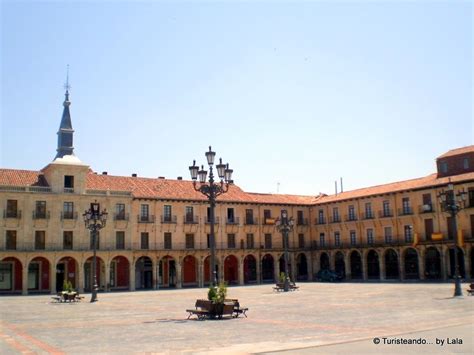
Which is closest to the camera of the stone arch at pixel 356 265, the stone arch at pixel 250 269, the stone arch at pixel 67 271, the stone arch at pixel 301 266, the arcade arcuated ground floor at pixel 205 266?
the arcade arcuated ground floor at pixel 205 266

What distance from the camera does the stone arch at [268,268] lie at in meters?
57.7

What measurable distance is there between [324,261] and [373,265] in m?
6.80

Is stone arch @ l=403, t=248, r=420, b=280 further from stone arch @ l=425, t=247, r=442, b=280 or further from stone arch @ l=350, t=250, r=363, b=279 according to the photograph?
stone arch @ l=350, t=250, r=363, b=279

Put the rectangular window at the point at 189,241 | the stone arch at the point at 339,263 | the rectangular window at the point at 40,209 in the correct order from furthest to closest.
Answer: the stone arch at the point at 339,263 → the rectangular window at the point at 189,241 → the rectangular window at the point at 40,209

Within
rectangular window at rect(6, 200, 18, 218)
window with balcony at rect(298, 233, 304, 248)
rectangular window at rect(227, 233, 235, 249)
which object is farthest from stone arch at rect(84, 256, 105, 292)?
window with balcony at rect(298, 233, 304, 248)

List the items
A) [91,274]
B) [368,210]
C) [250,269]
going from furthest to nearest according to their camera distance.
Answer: [250,269]
[368,210]
[91,274]

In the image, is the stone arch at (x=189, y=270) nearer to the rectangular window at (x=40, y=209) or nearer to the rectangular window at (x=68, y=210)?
the rectangular window at (x=68, y=210)

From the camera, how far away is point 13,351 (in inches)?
469

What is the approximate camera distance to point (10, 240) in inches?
1679

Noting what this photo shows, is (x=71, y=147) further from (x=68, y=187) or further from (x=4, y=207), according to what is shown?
(x=4, y=207)

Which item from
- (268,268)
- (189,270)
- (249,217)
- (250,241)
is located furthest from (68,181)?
(268,268)

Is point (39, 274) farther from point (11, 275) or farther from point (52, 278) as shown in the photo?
point (11, 275)

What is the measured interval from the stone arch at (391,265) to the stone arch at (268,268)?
12158 millimetres

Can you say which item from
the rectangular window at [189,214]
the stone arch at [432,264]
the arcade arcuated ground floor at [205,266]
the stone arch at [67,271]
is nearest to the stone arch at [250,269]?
the arcade arcuated ground floor at [205,266]
